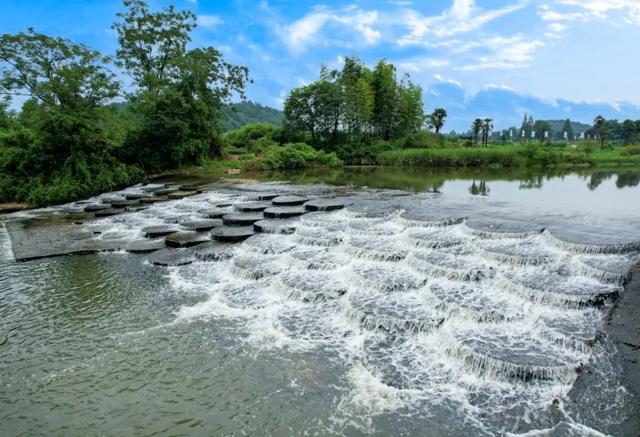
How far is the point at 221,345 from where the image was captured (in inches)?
232

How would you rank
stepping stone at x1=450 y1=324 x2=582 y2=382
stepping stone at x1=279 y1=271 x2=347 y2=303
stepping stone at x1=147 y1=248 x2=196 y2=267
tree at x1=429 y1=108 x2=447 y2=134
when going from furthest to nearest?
1. tree at x1=429 y1=108 x2=447 y2=134
2. stepping stone at x1=147 y1=248 x2=196 y2=267
3. stepping stone at x1=279 y1=271 x2=347 y2=303
4. stepping stone at x1=450 y1=324 x2=582 y2=382

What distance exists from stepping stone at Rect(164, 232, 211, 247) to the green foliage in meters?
23.5

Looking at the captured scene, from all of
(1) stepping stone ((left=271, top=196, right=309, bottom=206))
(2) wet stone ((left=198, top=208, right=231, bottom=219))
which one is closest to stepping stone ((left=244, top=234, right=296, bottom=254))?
(2) wet stone ((left=198, top=208, right=231, bottom=219))

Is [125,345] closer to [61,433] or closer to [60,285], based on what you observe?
[61,433]

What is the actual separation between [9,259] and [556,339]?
12.0 meters

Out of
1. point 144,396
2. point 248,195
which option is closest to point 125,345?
point 144,396

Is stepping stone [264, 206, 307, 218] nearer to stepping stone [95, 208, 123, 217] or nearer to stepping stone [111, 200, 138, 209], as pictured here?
stepping stone [95, 208, 123, 217]

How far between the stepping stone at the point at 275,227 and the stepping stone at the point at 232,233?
9.3 inches

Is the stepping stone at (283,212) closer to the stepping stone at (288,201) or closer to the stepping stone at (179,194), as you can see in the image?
the stepping stone at (288,201)

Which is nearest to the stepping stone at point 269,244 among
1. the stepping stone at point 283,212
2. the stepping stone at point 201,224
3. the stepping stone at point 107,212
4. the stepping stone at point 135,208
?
the stepping stone at point 283,212

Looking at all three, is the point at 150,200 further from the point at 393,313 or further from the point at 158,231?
the point at 393,313

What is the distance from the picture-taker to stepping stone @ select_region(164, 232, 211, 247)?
10734mm

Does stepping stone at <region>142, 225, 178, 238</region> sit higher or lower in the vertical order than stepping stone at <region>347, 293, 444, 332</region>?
higher

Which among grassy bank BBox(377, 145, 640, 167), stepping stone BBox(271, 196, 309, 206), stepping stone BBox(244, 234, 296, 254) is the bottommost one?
stepping stone BBox(244, 234, 296, 254)
